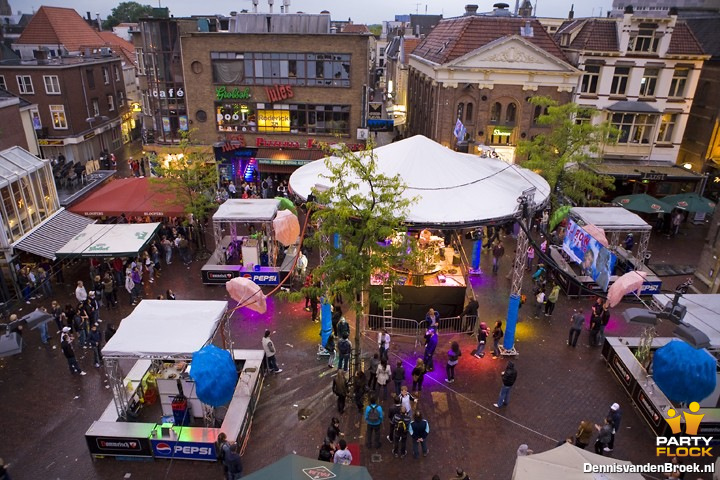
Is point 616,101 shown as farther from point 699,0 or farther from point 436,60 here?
point 699,0

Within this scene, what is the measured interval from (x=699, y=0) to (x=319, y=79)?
4275 cm

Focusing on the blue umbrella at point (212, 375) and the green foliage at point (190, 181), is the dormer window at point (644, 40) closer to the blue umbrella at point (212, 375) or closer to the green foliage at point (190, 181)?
the green foliage at point (190, 181)

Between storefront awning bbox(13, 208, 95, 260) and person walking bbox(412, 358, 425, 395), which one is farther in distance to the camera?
storefront awning bbox(13, 208, 95, 260)

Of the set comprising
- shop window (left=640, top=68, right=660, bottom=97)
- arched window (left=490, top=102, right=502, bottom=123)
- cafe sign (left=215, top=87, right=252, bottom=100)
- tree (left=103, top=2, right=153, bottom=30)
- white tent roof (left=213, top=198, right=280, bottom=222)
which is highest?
tree (left=103, top=2, right=153, bottom=30)

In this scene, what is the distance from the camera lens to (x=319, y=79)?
33.3 m

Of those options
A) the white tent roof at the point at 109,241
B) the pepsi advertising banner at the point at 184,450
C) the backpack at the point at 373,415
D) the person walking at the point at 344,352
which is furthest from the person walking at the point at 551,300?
the white tent roof at the point at 109,241

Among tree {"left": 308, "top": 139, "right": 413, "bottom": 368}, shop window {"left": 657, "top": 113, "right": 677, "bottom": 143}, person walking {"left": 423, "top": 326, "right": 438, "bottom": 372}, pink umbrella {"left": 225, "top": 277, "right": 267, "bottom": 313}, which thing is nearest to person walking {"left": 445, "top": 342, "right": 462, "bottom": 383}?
person walking {"left": 423, "top": 326, "right": 438, "bottom": 372}

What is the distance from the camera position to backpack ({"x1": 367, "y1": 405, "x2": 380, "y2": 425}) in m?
12.7

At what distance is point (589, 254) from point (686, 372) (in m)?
9.39

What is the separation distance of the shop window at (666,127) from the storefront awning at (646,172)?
1.98 m

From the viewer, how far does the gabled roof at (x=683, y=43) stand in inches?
1191

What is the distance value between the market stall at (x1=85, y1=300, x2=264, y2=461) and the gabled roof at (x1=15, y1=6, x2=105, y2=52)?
46466 millimetres

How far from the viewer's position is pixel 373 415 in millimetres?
12695

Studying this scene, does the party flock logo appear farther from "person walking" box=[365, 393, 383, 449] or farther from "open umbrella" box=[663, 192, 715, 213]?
"open umbrella" box=[663, 192, 715, 213]
